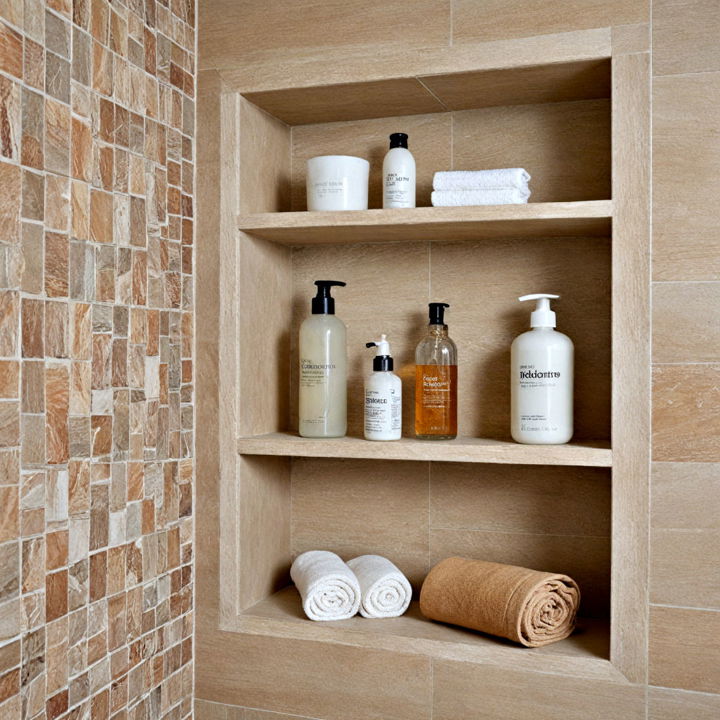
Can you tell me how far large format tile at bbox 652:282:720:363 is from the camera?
1.07 meters

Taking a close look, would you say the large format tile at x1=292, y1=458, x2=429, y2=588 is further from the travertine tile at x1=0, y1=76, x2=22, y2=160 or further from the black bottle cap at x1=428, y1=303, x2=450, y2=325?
the travertine tile at x1=0, y1=76, x2=22, y2=160

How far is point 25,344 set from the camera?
0.91 m

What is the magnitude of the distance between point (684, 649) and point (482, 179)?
72cm

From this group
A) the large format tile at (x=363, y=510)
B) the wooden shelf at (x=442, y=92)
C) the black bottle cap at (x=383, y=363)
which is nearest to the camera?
the wooden shelf at (x=442, y=92)

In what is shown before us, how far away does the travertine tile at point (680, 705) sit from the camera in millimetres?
1065

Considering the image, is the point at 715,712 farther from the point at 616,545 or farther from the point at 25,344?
the point at 25,344


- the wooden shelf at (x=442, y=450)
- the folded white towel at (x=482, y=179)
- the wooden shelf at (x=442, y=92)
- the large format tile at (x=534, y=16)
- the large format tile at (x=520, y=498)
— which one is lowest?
the large format tile at (x=520, y=498)

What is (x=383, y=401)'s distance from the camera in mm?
1265

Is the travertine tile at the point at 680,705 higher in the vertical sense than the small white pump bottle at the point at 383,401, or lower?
lower

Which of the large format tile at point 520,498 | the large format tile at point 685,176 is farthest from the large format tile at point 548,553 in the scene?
the large format tile at point 685,176

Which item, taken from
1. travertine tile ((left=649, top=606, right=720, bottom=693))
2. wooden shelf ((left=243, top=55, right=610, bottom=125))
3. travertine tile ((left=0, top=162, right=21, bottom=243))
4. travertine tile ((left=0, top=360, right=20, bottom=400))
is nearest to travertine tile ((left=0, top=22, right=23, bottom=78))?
travertine tile ((left=0, top=162, right=21, bottom=243))

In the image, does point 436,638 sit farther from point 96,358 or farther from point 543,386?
point 96,358

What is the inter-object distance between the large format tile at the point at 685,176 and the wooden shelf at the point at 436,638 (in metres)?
0.54

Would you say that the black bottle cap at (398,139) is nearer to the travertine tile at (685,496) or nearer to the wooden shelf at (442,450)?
the wooden shelf at (442,450)
